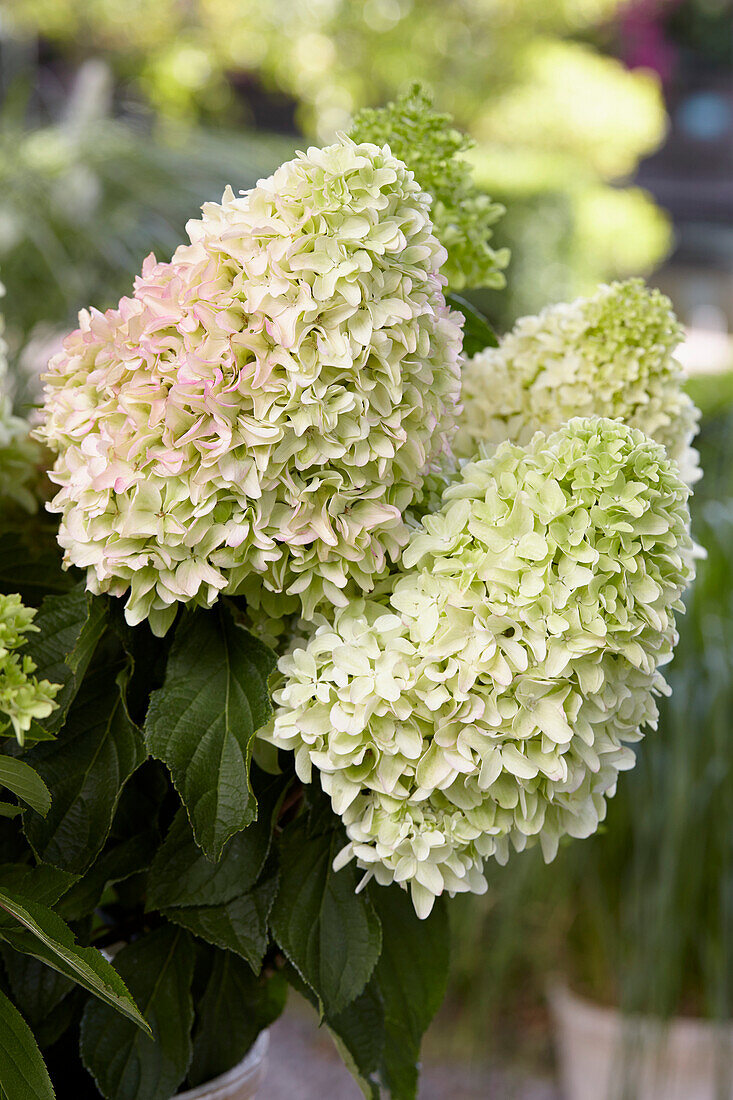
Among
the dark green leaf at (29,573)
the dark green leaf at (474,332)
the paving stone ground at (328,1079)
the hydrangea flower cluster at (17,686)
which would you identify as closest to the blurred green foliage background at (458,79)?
the paving stone ground at (328,1079)

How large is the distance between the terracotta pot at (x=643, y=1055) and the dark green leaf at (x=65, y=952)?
1.04 m

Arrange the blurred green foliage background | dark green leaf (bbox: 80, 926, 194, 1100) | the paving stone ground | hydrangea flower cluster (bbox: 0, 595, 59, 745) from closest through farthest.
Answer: hydrangea flower cluster (bbox: 0, 595, 59, 745)
dark green leaf (bbox: 80, 926, 194, 1100)
the paving stone ground
the blurred green foliage background

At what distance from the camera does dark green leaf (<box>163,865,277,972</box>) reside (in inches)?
15.7

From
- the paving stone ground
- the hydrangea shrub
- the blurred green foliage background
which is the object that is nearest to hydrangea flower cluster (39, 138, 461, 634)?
the hydrangea shrub

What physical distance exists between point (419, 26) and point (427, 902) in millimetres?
5480

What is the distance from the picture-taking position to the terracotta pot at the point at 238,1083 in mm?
461

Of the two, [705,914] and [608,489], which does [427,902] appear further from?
[705,914]

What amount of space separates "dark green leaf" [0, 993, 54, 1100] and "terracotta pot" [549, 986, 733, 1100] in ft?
3.39

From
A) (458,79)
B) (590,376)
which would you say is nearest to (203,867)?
(590,376)

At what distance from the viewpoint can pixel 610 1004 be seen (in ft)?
4.49

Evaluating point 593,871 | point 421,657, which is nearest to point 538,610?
point 421,657

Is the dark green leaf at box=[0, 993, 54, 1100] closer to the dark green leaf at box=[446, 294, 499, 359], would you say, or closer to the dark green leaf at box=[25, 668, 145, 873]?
the dark green leaf at box=[25, 668, 145, 873]

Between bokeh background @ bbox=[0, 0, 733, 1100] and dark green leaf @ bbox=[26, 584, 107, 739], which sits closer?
dark green leaf @ bbox=[26, 584, 107, 739]

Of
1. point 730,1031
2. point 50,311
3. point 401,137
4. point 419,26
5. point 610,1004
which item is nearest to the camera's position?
point 401,137
